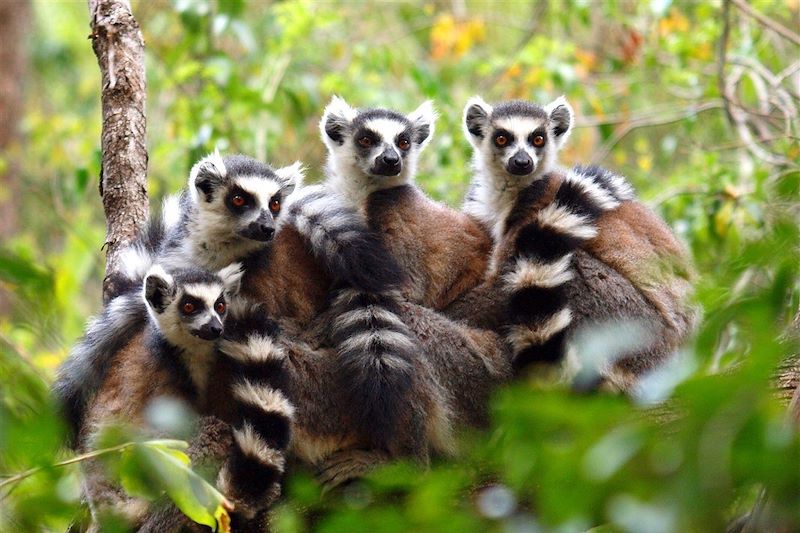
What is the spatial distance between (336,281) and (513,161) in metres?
1.24

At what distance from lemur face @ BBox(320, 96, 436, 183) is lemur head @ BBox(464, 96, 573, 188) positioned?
0.99ft

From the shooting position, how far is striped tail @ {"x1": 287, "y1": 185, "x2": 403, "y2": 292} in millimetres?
3717

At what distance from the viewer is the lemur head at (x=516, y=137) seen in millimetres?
4574

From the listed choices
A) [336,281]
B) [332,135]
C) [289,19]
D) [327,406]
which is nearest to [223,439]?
[327,406]

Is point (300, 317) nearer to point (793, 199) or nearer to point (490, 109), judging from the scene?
point (490, 109)

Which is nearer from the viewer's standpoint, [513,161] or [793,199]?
[793,199]

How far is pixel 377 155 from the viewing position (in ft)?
15.0

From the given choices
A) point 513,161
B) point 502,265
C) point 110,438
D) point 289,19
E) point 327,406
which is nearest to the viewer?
point 110,438

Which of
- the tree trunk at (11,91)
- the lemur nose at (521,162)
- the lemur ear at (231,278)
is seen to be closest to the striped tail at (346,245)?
the lemur ear at (231,278)

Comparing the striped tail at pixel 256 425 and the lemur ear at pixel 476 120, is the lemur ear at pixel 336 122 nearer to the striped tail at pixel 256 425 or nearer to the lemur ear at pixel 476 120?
the lemur ear at pixel 476 120

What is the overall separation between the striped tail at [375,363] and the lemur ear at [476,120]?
65.8 inches

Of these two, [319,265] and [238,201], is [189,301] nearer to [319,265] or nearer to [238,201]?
[319,265]

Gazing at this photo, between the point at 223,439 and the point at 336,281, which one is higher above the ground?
the point at 336,281

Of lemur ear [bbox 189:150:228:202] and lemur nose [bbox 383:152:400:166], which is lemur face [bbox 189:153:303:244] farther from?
lemur nose [bbox 383:152:400:166]
